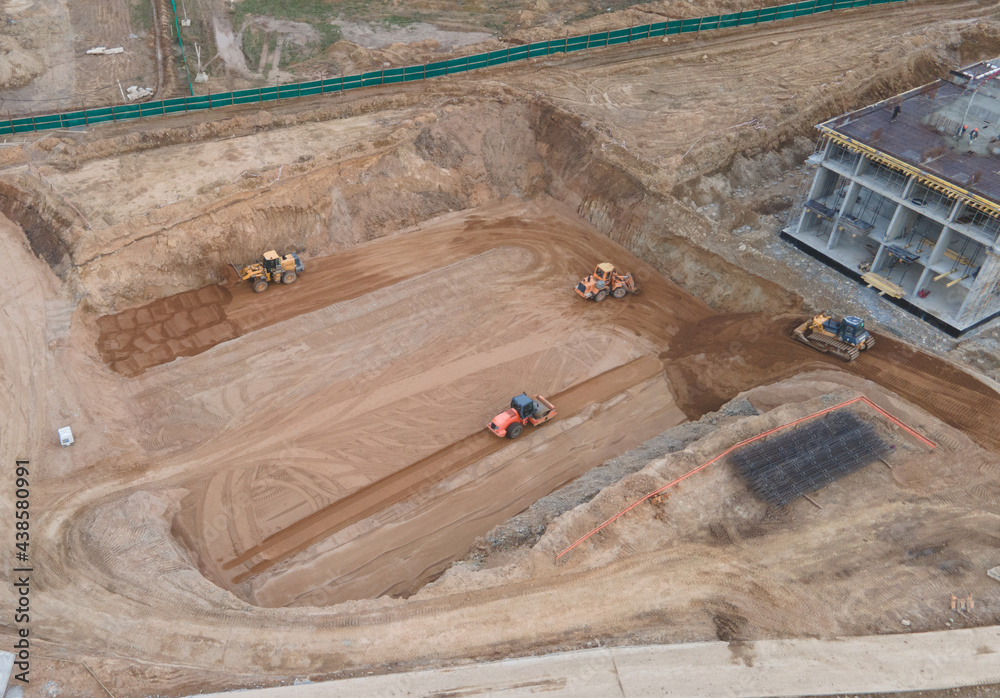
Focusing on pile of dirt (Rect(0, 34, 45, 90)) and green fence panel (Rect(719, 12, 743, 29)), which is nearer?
pile of dirt (Rect(0, 34, 45, 90))

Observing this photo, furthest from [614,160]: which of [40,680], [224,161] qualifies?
[40,680]

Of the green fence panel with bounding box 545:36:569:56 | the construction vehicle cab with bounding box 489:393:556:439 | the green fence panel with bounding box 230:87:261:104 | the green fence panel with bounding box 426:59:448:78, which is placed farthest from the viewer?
the green fence panel with bounding box 545:36:569:56

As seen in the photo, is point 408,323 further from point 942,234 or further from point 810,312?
point 942,234

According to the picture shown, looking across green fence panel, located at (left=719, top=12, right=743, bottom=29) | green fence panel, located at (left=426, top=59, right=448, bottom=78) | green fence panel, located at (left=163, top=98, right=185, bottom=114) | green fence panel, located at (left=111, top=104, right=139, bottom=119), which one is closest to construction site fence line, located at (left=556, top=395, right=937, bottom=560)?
green fence panel, located at (left=426, top=59, right=448, bottom=78)

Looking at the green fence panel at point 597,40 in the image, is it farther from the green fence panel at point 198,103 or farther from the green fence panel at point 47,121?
the green fence panel at point 47,121

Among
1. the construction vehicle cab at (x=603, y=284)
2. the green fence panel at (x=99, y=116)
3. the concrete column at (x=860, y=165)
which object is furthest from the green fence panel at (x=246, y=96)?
the concrete column at (x=860, y=165)

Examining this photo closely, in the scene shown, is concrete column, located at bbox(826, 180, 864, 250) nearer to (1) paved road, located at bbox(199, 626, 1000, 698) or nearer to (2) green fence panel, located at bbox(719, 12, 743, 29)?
(1) paved road, located at bbox(199, 626, 1000, 698)

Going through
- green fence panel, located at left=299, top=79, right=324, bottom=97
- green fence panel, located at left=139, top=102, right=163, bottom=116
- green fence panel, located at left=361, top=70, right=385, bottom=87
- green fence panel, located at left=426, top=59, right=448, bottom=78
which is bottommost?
green fence panel, located at left=139, top=102, right=163, bottom=116
